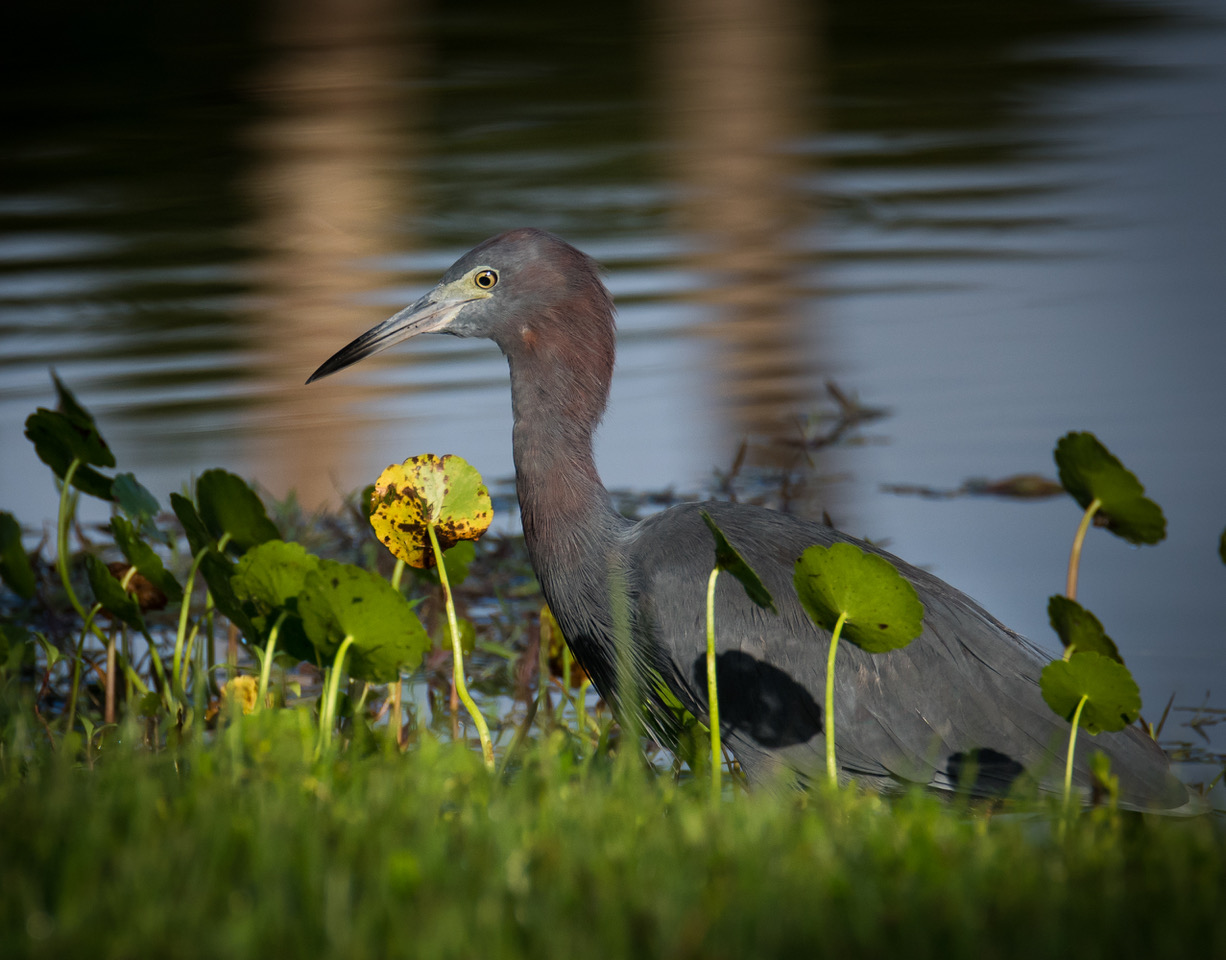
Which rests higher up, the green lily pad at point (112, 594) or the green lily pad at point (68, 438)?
the green lily pad at point (68, 438)

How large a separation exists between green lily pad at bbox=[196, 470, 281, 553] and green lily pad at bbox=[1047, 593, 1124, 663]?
1.88 m

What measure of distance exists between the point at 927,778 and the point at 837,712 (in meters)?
0.27

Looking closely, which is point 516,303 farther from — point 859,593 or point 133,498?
point 859,593

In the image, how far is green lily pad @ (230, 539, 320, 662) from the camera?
3.27 meters

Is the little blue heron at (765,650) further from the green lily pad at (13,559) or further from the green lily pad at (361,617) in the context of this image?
the green lily pad at (13,559)

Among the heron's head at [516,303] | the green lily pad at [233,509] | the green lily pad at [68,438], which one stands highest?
the heron's head at [516,303]

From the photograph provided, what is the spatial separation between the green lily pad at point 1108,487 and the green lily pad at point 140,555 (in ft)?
7.22

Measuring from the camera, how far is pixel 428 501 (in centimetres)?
339

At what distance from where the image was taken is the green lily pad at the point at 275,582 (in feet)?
10.7

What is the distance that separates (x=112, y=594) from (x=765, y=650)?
160cm

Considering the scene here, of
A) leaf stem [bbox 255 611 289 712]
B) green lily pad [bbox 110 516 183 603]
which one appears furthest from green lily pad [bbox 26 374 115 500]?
leaf stem [bbox 255 611 289 712]

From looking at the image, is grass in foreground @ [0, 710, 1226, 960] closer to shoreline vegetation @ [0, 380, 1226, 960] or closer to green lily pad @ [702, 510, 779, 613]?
shoreline vegetation @ [0, 380, 1226, 960]

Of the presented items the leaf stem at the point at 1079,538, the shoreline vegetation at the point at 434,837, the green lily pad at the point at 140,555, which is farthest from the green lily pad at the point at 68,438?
the leaf stem at the point at 1079,538

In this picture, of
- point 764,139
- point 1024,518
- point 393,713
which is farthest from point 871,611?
point 764,139
